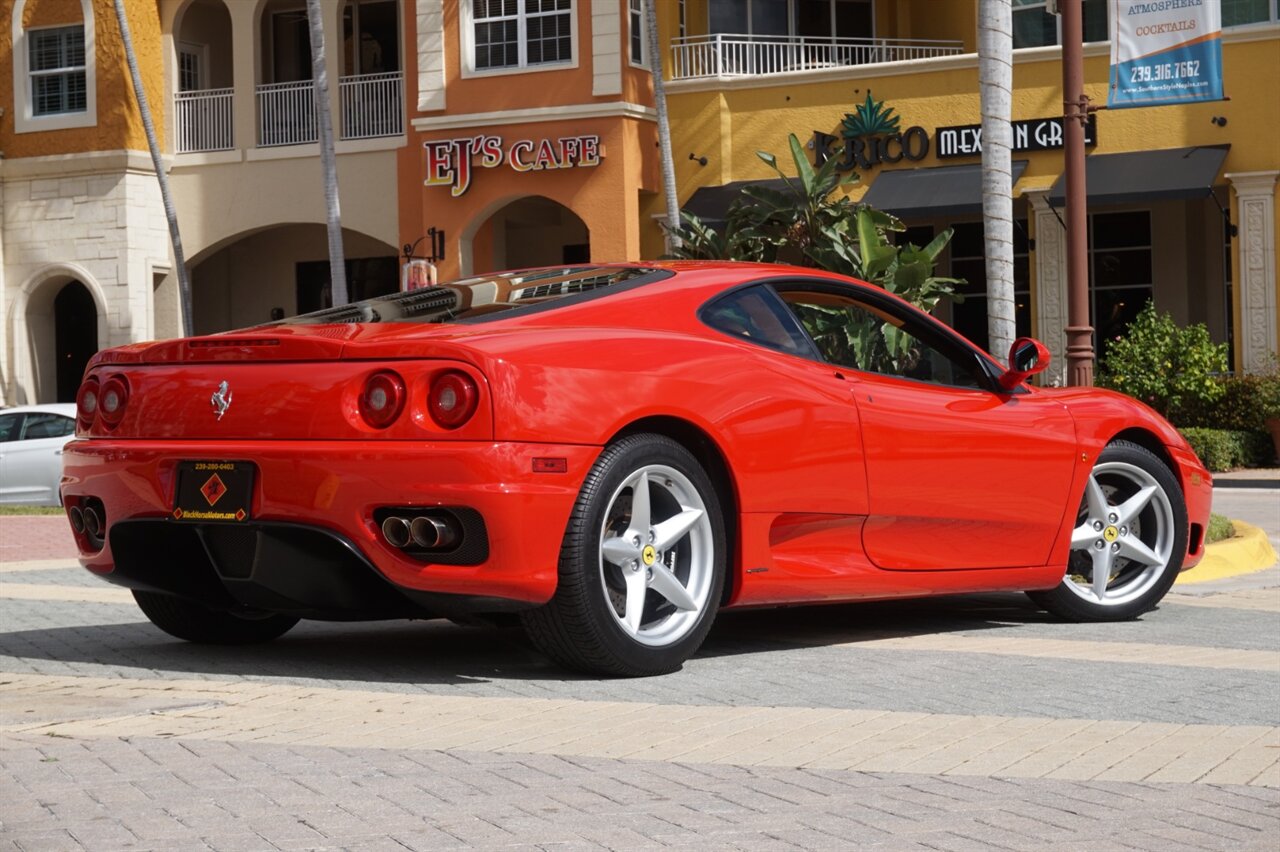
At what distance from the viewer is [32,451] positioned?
22250mm

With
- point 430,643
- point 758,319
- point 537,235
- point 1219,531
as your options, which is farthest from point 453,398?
point 537,235

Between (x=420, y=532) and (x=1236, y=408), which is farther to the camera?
(x=1236, y=408)

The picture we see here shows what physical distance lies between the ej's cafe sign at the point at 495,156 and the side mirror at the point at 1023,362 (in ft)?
74.5

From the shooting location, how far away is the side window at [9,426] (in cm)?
2242

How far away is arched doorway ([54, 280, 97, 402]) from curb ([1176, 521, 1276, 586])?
2762 cm

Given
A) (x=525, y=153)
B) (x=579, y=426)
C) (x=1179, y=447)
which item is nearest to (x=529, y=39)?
(x=525, y=153)

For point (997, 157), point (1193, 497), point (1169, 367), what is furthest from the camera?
point (1169, 367)

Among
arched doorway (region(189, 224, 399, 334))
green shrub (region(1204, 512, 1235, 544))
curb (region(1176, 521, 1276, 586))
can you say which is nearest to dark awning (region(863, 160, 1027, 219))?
arched doorway (region(189, 224, 399, 334))

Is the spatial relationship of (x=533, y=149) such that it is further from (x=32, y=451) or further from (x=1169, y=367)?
(x=32, y=451)

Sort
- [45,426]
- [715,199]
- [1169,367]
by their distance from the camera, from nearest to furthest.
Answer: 1. [45,426]
2. [1169,367]
3. [715,199]

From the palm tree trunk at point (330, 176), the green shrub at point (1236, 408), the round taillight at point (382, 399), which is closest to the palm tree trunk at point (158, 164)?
the palm tree trunk at point (330, 176)

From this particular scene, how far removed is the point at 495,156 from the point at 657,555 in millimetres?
25086

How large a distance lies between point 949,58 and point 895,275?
13058mm

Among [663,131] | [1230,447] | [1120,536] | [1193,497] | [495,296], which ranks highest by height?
[663,131]
